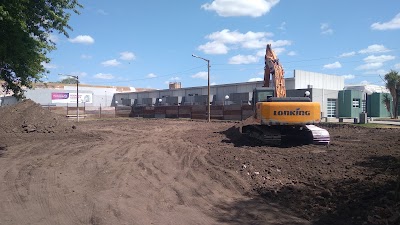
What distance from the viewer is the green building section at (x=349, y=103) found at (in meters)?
47.1

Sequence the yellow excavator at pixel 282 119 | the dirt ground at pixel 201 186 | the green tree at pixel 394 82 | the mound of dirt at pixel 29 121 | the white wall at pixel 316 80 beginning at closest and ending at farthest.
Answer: the dirt ground at pixel 201 186
the yellow excavator at pixel 282 119
the mound of dirt at pixel 29 121
the green tree at pixel 394 82
the white wall at pixel 316 80

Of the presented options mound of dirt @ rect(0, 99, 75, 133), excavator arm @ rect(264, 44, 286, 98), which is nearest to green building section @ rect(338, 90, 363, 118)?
excavator arm @ rect(264, 44, 286, 98)

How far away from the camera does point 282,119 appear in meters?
13.6

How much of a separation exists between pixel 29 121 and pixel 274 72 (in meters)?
15.1

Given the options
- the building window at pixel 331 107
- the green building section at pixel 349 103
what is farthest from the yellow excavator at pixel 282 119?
the green building section at pixel 349 103

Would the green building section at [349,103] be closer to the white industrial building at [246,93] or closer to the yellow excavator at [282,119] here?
the white industrial building at [246,93]

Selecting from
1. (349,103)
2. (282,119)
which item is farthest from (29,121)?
(349,103)

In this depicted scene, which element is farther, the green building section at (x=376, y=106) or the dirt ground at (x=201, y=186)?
the green building section at (x=376, y=106)

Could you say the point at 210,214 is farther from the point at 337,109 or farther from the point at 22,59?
the point at 337,109

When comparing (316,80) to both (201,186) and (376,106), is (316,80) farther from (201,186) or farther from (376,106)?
(201,186)

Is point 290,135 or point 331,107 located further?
point 331,107

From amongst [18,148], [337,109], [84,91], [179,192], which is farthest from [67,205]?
[84,91]

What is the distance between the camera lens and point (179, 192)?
322 inches

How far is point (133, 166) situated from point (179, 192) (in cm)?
360
